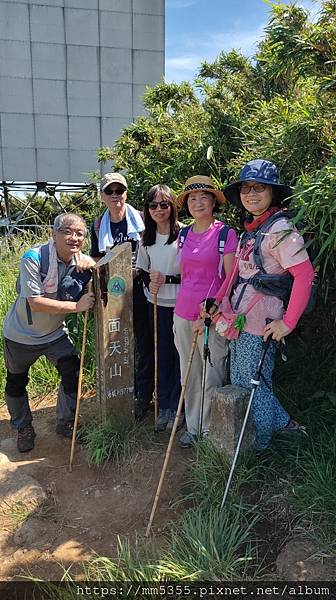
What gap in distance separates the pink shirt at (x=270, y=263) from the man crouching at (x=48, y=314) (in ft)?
4.32

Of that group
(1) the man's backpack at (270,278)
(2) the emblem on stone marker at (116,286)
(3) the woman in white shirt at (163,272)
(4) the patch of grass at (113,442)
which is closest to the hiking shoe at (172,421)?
(3) the woman in white shirt at (163,272)

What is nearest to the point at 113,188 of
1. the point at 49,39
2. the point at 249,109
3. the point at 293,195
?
the point at 293,195

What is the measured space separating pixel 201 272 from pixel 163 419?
4.62 ft

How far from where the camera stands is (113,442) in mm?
3674

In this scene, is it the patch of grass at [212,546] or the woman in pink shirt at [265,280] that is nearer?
the patch of grass at [212,546]

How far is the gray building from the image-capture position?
1616 cm

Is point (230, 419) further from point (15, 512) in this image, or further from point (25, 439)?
point (25, 439)

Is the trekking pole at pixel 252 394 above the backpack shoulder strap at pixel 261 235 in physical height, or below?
below

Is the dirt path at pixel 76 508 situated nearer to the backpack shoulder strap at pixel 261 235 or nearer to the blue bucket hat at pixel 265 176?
the backpack shoulder strap at pixel 261 235

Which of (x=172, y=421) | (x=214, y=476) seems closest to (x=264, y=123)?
(x=172, y=421)

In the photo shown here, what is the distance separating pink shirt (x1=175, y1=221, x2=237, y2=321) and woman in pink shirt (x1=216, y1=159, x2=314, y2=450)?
175mm

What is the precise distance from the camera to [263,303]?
2.88 m

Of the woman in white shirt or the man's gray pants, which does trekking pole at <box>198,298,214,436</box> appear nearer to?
the woman in white shirt

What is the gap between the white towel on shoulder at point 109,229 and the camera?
3.96 metres
